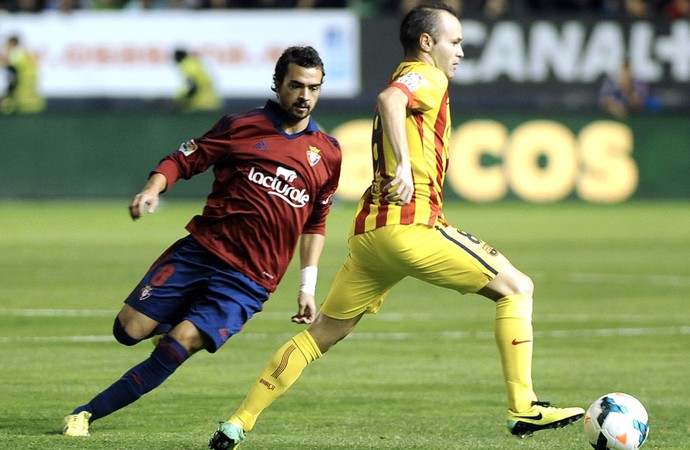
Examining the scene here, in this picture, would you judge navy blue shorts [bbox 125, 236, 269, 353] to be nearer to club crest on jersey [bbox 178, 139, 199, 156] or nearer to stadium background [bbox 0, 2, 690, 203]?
club crest on jersey [bbox 178, 139, 199, 156]

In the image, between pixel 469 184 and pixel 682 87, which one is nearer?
pixel 469 184

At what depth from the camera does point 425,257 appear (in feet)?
24.2

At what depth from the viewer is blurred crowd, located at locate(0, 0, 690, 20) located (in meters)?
31.0

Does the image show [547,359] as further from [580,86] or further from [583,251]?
[580,86]

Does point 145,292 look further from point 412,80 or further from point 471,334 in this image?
point 471,334

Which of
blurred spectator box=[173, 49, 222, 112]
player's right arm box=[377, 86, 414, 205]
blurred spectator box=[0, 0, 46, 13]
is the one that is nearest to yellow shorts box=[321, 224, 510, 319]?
player's right arm box=[377, 86, 414, 205]

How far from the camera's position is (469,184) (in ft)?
92.5

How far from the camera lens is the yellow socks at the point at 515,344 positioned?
7383mm

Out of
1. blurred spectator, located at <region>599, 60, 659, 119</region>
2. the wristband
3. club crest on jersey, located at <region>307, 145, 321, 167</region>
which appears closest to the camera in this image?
club crest on jersey, located at <region>307, 145, 321, 167</region>

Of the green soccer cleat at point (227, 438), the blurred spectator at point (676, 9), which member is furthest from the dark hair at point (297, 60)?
the blurred spectator at point (676, 9)

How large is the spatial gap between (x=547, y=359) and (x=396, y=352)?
46.3 inches

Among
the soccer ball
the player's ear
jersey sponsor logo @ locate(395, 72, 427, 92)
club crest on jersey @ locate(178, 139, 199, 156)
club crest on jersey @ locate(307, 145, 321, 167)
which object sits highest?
the player's ear

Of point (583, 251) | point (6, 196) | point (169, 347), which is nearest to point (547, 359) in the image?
point (169, 347)

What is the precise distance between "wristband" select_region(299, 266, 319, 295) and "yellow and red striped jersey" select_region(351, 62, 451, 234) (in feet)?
1.72
